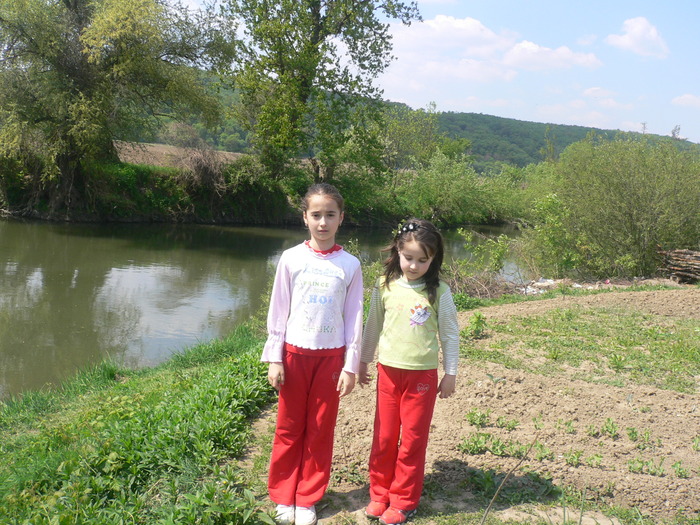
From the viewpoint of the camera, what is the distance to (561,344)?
22.2 ft

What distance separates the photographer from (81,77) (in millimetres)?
21391

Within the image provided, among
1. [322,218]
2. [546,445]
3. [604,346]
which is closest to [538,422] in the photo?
[546,445]

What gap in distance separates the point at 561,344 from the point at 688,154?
11.4 meters

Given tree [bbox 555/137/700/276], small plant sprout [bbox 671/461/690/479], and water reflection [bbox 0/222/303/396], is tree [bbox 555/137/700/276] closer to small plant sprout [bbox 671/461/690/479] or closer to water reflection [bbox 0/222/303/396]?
water reflection [bbox 0/222/303/396]

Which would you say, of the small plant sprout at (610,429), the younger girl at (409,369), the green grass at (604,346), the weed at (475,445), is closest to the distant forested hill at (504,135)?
the green grass at (604,346)

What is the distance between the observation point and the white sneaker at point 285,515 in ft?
10.8

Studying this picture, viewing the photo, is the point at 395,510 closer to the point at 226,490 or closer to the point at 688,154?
the point at 226,490

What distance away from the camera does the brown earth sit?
3.57 m

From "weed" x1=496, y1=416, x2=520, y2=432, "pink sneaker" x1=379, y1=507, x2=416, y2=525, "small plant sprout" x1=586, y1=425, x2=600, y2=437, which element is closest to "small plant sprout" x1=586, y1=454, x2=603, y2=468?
"small plant sprout" x1=586, y1=425, x2=600, y2=437

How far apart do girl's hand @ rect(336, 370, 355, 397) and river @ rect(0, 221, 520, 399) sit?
555 cm

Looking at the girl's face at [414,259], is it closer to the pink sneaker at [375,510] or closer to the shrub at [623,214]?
the pink sneaker at [375,510]

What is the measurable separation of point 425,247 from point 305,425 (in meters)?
1.26

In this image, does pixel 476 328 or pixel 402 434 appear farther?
pixel 476 328

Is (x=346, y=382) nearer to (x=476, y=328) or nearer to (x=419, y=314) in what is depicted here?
(x=419, y=314)
